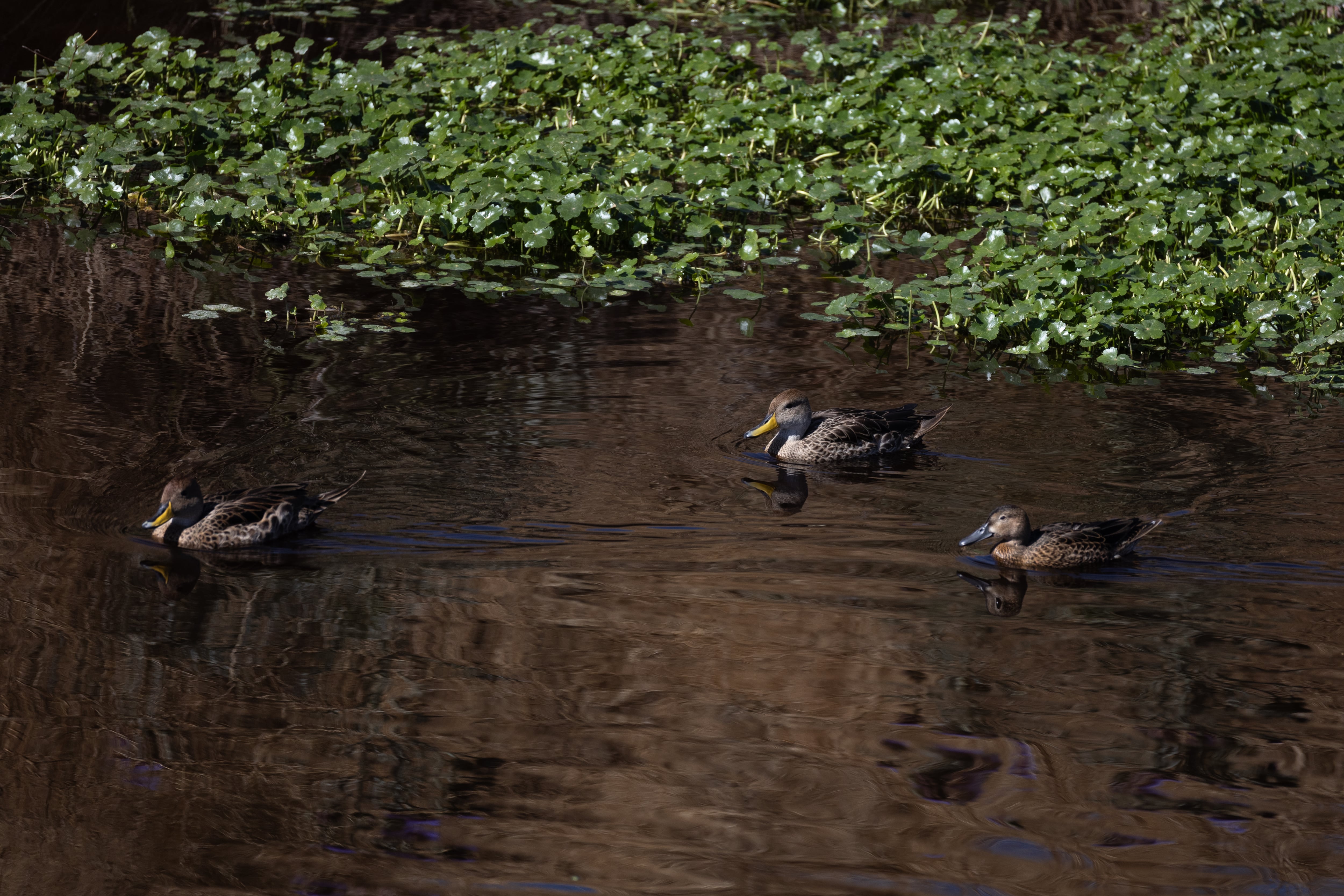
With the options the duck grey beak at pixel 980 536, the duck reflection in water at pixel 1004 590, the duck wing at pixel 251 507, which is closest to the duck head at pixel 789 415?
the duck grey beak at pixel 980 536

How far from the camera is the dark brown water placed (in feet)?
14.0

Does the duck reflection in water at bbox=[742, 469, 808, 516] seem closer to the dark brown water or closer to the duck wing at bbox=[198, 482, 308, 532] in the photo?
the dark brown water

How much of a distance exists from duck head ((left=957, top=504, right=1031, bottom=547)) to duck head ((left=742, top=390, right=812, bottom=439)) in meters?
1.36

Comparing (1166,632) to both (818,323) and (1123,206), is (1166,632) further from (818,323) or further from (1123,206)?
(1123,206)

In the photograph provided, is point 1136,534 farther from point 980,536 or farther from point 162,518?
point 162,518

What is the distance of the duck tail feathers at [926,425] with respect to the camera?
7.32 metres

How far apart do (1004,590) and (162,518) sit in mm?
3408

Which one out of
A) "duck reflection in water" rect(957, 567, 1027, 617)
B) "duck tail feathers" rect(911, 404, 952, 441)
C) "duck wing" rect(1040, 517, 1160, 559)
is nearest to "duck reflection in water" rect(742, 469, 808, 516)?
"duck tail feathers" rect(911, 404, 952, 441)

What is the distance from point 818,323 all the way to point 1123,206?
7.12 ft

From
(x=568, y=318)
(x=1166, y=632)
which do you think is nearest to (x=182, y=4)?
(x=568, y=318)

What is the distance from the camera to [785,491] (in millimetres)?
6988

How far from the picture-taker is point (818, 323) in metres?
9.23

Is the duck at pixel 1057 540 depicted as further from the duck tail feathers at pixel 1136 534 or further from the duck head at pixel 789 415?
the duck head at pixel 789 415

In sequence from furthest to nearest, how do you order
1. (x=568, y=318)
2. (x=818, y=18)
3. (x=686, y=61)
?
1. (x=818, y=18)
2. (x=686, y=61)
3. (x=568, y=318)
